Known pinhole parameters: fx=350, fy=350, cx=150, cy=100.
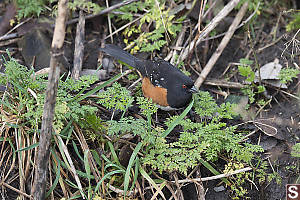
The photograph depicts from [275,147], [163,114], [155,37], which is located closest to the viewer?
[275,147]

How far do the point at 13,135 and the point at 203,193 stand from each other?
1.55 metres

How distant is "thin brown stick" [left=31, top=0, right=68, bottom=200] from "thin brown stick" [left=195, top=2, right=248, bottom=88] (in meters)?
1.96

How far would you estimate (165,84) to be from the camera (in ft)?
→ 11.2

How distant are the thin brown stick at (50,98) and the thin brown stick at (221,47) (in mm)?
1961

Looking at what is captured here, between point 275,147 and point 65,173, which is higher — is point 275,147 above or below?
below

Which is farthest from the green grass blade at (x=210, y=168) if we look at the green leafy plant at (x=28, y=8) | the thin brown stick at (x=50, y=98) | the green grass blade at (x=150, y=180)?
the green leafy plant at (x=28, y=8)

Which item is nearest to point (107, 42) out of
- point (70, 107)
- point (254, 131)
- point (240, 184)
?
point (70, 107)

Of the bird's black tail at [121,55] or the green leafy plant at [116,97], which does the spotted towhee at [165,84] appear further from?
the green leafy plant at [116,97]

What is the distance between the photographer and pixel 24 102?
8.56ft

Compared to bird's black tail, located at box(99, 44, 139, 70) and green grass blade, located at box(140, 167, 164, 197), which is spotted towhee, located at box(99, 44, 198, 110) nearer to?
bird's black tail, located at box(99, 44, 139, 70)

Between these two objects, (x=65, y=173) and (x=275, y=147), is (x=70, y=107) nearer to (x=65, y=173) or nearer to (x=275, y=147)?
(x=65, y=173)

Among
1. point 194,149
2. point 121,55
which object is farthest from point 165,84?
point 194,149

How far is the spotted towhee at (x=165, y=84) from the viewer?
3346 mm

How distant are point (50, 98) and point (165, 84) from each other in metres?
1.55
